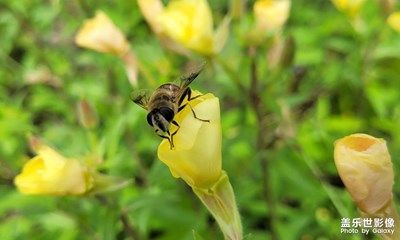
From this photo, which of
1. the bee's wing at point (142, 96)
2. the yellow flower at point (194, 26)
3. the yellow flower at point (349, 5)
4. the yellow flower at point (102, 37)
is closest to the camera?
the bee's wing at point (142, 96)

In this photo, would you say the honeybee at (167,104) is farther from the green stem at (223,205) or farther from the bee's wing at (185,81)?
the green stem at (223,205)

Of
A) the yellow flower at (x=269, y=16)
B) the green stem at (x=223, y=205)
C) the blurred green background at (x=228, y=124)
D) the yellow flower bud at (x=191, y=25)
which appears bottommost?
the blurred green background at (x=228, y=124)

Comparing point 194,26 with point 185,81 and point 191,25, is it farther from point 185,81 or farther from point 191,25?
point 185,81

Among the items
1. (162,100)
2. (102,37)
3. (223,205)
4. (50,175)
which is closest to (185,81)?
(162,100)

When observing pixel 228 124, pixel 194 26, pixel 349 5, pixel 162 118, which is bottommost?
pixel 228 124

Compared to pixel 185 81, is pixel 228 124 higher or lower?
lower

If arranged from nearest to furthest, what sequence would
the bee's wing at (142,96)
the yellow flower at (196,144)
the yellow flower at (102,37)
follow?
the yellow flower at (196,144)
the bee's wing at (142,96)
the yellow flower at (102,37)

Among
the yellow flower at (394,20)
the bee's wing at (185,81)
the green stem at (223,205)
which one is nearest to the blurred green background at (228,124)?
the yellow flower at (394,20)
